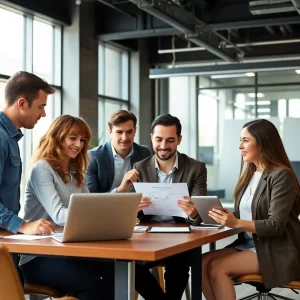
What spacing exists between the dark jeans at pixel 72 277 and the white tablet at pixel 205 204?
702 mm

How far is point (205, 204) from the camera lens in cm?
343

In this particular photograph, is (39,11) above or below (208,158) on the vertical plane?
above

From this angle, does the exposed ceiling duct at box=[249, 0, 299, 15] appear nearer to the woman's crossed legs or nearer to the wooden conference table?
the woman's crossed legs

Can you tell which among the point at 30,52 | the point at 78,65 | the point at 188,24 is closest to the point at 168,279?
the point at 188,24

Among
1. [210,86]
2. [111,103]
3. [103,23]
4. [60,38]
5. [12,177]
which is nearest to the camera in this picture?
[12,177]

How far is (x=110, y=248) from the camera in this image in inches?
96.8

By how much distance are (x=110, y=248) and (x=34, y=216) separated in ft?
3.10

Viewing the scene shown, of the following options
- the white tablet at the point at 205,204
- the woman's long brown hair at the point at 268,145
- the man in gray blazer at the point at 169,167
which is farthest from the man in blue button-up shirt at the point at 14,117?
the woman's long brown hair at the point at 268,145

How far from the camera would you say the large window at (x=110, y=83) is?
36.8 feet

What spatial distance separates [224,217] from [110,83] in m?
8.72

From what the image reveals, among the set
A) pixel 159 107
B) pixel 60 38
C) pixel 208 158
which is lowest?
pixel 208 158

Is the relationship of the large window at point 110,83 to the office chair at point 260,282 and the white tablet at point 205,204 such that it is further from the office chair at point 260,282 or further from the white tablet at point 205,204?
the office chair at point 260,282

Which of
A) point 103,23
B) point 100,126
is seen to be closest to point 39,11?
point 103,23

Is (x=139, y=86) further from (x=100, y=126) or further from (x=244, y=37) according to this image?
(x=244, y=37)
